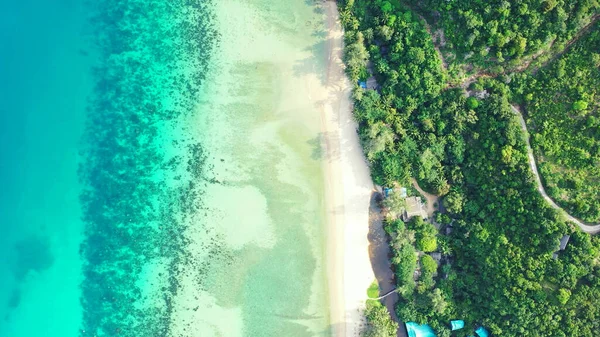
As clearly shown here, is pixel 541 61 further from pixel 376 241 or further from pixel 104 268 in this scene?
pixel 104 268

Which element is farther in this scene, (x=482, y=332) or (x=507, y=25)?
(x=482, y=332)

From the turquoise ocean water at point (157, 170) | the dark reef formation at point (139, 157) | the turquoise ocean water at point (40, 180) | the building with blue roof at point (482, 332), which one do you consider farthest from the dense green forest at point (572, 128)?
the turquoise ocean water at point (40, 180)

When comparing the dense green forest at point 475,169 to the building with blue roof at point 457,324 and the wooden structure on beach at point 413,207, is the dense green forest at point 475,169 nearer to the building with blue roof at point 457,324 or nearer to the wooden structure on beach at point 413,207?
the building with blue roof at point 457,324

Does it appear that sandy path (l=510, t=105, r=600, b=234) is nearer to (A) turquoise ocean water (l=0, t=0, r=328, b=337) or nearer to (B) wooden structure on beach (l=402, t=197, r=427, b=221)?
(B) wooden structure on beach (l=402, t=197, r=427, b=221)

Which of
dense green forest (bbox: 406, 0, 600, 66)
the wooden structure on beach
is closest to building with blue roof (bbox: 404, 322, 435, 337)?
the wooden structure on beach


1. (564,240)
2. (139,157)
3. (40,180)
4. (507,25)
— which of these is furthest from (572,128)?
(40,180)

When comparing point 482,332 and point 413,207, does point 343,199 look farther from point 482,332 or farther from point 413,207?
point 482,332

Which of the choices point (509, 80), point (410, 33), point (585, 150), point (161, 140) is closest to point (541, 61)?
point (509, 80)
